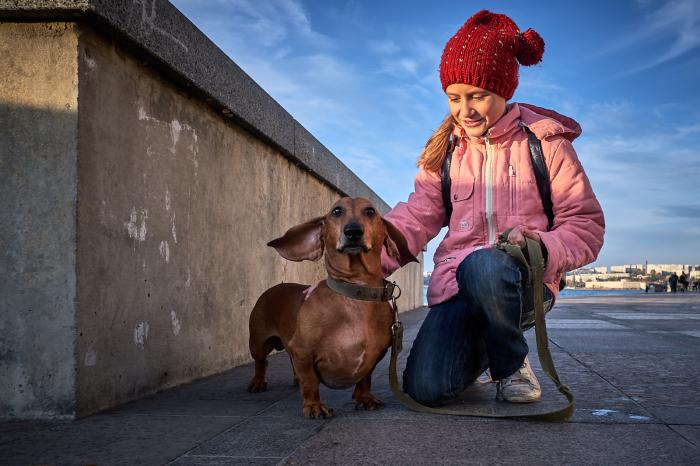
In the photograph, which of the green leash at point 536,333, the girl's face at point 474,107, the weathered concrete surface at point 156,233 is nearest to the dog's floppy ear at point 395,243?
the green leash at point 536,333

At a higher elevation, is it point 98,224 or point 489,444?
point 98,224

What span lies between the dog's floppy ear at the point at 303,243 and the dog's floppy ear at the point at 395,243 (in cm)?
32

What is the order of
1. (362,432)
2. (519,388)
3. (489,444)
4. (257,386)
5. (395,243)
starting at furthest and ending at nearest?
1. (257,386)
2. (395,243)
3. (519,388)
4. (362,432)
5. (489,444)

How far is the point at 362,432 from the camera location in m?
2.32

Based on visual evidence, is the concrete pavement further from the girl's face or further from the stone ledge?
the stone ledge

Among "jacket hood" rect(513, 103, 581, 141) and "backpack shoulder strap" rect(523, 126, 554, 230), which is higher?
"jacket hood" rect(513, 103, 581, 141)

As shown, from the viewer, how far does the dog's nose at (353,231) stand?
2682mm

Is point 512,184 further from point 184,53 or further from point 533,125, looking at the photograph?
point 184,53

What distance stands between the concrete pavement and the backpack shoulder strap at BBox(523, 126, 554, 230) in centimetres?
92

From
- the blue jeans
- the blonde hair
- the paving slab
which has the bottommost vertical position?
the paving slab

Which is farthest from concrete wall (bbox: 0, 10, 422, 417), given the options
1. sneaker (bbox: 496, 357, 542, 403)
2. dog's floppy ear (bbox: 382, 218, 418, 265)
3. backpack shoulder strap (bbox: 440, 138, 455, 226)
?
sneaker (bbox: 496, 357, 542, 403)

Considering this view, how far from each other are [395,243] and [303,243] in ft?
1.46

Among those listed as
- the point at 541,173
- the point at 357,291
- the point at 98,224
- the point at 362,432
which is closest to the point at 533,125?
the point at 541,173

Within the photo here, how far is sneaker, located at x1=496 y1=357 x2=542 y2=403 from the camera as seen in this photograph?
288 centimetres
